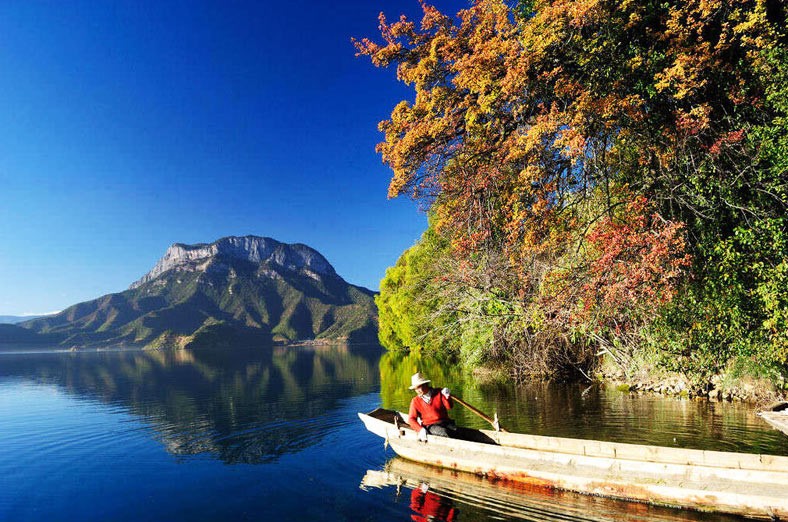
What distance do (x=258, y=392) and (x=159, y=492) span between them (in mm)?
23085

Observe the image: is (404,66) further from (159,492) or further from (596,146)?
(159,492)

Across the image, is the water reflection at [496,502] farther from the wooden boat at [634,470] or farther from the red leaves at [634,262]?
the red leaves at [634,262]

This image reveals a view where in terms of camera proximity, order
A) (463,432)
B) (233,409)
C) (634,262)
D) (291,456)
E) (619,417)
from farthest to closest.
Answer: (233,409) < (619,417) < (291,456) < (634,262) < (463,432)

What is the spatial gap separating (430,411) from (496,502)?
3.79 m

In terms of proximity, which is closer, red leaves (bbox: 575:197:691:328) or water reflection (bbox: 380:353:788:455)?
red leaves (bbox: 575:197:691:328)

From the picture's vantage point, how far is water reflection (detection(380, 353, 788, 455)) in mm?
13812

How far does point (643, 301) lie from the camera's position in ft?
51.2

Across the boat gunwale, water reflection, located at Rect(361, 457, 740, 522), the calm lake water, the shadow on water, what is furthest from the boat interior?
the shadow on water

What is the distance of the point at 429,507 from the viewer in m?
10.0

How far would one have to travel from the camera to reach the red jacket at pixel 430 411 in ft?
43.8

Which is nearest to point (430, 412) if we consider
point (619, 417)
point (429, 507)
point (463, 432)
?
point (463, 432)

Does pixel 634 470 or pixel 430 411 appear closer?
pixel 634 470

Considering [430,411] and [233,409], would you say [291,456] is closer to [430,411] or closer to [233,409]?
[430,411]

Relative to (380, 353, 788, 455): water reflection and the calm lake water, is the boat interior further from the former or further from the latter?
(380, 353, 788, 455): water reflection
